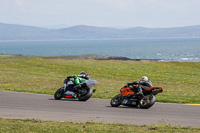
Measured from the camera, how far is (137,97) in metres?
16.8

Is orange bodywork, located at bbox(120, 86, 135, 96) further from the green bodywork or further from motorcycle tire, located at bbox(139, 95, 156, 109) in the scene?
the green bodywork

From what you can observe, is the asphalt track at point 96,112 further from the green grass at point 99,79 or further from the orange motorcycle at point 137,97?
the green grass at point 99,79

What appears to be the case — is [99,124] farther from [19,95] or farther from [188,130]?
[19,95]

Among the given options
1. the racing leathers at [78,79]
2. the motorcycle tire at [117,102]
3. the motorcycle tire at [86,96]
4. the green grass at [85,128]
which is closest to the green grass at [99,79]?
the motorcycle tire at [86,96]

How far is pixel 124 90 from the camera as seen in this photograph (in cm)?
1736

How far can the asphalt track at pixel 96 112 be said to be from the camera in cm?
1388

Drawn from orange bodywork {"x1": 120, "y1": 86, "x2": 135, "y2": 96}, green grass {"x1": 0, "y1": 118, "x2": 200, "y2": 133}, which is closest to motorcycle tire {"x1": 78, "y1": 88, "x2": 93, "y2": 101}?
orange bodywork {"x1": 120, "y1": 86, "x2": 135, "y2": 96}

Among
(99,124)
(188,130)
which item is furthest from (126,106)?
(188,130)

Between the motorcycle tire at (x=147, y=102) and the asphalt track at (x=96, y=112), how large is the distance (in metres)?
0.27

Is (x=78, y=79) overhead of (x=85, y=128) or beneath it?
overhead

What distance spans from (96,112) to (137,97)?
92.3 inches

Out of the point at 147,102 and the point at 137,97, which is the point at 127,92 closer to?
the point at 137,97

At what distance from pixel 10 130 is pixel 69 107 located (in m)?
6.57

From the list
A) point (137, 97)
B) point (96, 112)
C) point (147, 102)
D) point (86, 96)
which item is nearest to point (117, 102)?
point (137, 97)
